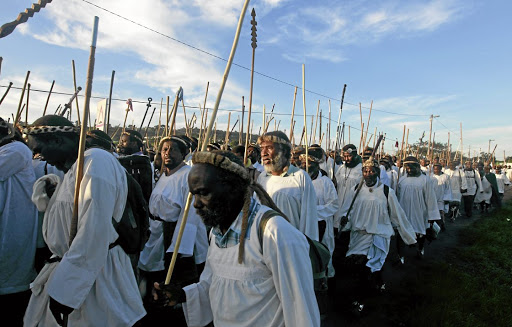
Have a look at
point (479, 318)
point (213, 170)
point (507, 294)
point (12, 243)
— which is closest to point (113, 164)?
point (213, 170)

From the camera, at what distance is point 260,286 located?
169 centimetres

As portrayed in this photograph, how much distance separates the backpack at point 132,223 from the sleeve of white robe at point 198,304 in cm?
76

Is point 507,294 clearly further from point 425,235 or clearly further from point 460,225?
point 460,225

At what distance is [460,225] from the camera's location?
11.9 metres

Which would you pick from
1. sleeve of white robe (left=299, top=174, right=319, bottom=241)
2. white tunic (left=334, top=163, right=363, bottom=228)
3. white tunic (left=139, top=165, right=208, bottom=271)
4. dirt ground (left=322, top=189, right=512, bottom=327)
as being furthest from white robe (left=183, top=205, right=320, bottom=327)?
white tunic (left=334, top=163, right=363, bottom=228)

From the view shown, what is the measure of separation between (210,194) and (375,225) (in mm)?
3964

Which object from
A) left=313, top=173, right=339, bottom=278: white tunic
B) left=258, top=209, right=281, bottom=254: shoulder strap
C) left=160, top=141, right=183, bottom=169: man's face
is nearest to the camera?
left=258, top=209, right=281, bottom=254: shoulder strap

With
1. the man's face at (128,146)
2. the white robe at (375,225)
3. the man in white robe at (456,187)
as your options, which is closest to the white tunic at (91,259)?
the man's face at (128,146)

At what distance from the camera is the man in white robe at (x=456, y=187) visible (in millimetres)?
13391

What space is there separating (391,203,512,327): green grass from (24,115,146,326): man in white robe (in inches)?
142

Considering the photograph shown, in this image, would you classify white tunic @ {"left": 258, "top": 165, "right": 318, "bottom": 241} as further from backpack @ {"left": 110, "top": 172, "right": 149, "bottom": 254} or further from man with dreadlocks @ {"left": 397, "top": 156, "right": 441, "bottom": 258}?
man with dreadlocks @ {"left": 397, "top": 156, "right": 441, "bottom": 258}

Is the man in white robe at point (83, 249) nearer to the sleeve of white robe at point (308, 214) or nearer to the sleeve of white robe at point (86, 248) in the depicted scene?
the sleeve of white robe at point (86, 248)

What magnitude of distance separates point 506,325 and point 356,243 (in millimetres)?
2014

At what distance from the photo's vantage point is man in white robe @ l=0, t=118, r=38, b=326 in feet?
10.9
